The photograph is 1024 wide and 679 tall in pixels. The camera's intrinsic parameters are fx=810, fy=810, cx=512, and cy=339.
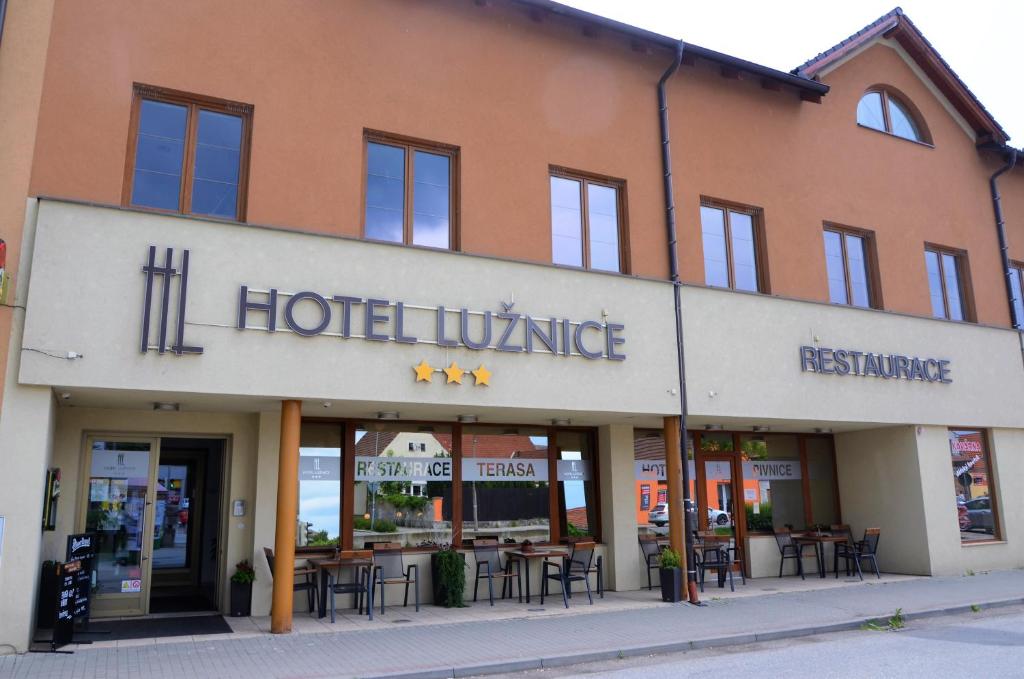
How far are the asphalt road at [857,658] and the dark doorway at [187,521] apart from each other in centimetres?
663

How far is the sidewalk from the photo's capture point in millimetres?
7910

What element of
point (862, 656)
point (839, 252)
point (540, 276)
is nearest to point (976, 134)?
point (839, 252)

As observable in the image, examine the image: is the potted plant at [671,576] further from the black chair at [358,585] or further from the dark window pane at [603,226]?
the dark window pane at [603,226]

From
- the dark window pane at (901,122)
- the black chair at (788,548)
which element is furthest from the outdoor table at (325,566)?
the dark window pane at (901,122)

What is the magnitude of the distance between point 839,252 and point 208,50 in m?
11.6

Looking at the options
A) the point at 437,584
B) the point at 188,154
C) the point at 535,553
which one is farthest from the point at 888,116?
the point at 188,154

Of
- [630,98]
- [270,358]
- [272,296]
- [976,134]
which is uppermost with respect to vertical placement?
[976,134]

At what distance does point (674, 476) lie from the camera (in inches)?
491

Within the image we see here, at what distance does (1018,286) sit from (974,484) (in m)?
5.08

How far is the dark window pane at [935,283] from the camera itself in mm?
16531

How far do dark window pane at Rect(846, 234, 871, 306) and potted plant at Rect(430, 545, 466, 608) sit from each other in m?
9.06

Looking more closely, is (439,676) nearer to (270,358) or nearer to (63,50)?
(270,358)

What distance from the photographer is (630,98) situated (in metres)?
13.4

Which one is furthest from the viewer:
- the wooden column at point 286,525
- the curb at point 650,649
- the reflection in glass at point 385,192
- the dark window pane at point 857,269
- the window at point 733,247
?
the dark window pane at point 857,269
